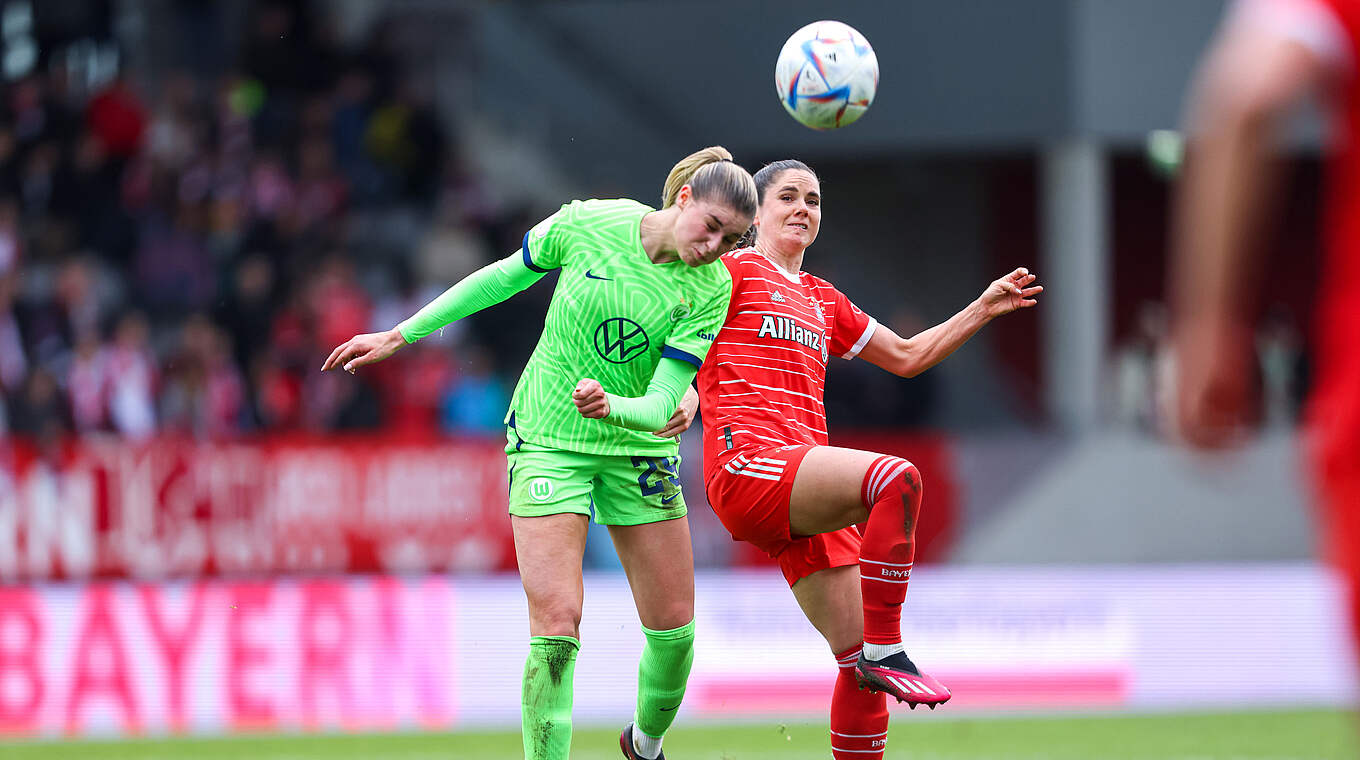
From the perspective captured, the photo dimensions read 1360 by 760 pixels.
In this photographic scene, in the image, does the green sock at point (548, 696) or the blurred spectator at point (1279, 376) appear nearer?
the green sock at point (548, 696)

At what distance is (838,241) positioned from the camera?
70.9 feet

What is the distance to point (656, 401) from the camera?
247 inches

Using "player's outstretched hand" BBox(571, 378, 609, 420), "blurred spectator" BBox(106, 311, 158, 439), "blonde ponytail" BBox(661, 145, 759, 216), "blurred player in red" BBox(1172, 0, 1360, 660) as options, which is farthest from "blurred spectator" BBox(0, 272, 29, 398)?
"blurred player in red" BBox(1172, 0, 1360, 660)

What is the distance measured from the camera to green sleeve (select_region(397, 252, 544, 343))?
6.68 m

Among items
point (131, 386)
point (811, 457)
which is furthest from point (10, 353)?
point (811, 457)

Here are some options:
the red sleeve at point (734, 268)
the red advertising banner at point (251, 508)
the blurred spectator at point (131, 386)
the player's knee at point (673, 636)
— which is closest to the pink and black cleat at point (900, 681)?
the player's knee at point (673, 636)

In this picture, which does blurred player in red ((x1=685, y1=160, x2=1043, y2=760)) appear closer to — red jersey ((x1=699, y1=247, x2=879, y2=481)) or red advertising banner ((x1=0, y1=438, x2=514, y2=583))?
red jersey ((x1=699, y1=247, x2=879, y2=481))

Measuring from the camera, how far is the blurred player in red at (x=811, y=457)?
6.49m

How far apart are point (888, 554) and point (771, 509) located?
0.54 m

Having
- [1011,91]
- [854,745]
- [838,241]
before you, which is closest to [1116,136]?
[1011,91]

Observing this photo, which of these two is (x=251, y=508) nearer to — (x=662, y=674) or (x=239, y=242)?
(x=239, y=242)

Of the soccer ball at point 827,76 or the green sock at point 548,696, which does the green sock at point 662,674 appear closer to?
the green sock at point 548,696

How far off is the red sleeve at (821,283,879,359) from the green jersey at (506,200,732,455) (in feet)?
2.38

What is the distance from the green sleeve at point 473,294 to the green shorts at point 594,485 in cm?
52
